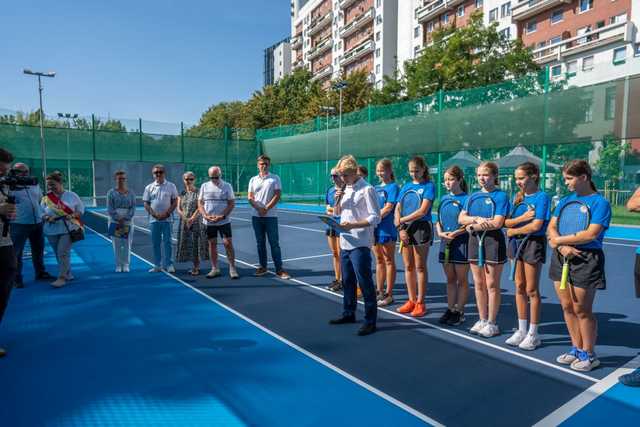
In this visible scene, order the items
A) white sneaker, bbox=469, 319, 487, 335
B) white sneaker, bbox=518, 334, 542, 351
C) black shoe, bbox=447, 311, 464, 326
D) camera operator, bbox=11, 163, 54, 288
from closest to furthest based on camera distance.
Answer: white sneaker, bbox=518, 334, 542, 351, white sneaker, bbox=469, 319, 487, 335, black shoe, bbox=447, 311, 464, 326, camera operator, bbox=11, 163, 54, 288

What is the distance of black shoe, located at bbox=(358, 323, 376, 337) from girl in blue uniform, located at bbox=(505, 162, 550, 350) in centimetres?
128

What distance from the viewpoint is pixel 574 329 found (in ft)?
12.0

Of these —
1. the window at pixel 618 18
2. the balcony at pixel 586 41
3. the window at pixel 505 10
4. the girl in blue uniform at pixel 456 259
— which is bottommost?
the girl in blue uniform at pixel 456 259

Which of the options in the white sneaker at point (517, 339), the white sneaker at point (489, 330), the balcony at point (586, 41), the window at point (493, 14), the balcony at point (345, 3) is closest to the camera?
the white sneaker at point (517, 339)

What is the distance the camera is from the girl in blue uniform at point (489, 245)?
415cm

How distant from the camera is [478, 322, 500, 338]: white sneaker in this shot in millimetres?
4336

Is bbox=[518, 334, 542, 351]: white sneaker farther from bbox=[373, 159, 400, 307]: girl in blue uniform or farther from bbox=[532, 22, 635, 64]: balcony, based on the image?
bbox=[532, 22, 635, 64]: balcony

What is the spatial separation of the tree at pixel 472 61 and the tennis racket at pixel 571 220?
974 inches

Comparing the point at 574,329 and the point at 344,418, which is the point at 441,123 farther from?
the point at 344,418

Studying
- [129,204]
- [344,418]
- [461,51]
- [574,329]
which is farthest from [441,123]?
[344,418]

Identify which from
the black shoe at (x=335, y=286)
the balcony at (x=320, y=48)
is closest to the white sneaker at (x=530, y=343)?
the black shoe at (x=335, y=286)

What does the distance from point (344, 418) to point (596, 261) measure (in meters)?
2.23

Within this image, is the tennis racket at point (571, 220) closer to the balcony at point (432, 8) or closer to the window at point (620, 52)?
the window at point (620, 52)

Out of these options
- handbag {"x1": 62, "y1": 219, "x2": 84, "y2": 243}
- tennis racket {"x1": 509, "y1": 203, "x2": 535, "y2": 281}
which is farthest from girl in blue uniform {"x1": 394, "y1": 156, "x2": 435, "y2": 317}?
handbag {"x1": 62, "y1": 219, "x2": 84, "y2": 243}
